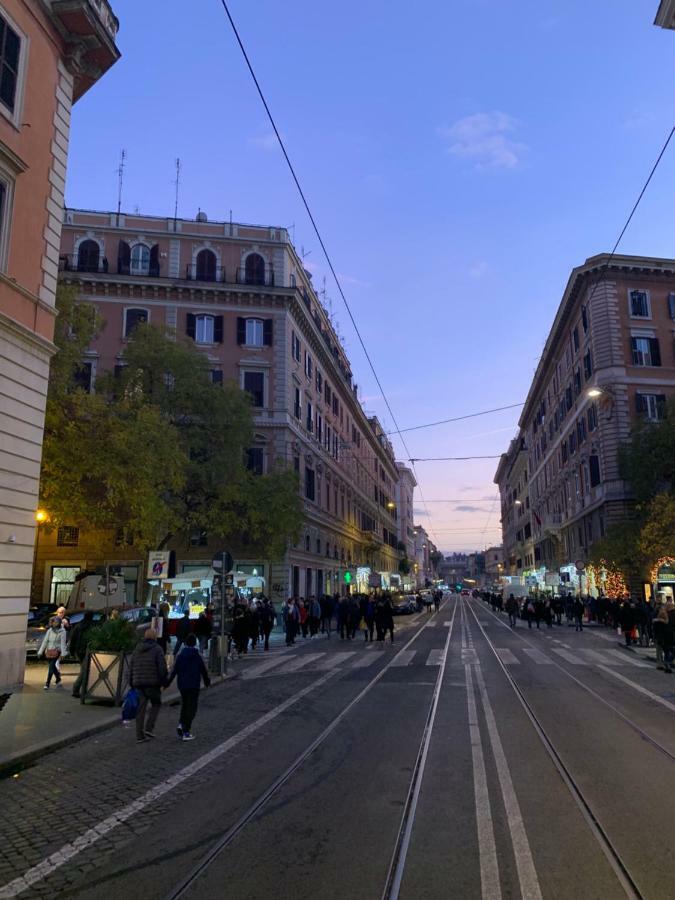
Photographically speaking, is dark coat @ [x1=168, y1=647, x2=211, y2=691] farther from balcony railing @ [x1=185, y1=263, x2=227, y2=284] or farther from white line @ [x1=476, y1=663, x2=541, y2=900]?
balcony railing @ [x1=185, y1=263, x2=227, y2=284]

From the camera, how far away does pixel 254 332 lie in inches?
1553

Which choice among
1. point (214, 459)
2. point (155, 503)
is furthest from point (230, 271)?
point (155, 503)

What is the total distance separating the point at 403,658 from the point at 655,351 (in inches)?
1128

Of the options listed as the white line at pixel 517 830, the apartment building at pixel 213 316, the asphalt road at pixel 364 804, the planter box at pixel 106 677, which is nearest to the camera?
the white line at pixel 517 830

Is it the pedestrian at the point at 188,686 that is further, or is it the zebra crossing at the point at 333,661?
the zebra crossing at the point at 333,661

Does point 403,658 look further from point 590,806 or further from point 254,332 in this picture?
point 254,332

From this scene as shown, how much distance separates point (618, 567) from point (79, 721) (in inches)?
1141

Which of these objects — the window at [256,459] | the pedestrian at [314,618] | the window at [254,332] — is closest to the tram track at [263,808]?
the pedestrian at [314,618]

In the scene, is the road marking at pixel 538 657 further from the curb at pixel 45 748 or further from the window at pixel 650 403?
the window at pixel 650 403

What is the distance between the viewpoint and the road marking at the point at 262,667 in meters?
17.2

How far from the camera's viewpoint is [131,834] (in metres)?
5.86

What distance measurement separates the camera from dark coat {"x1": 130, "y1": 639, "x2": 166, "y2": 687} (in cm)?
996

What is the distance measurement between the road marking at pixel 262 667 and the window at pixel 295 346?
23.6 m

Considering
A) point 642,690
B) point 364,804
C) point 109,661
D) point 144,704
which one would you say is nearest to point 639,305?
point 642,690
